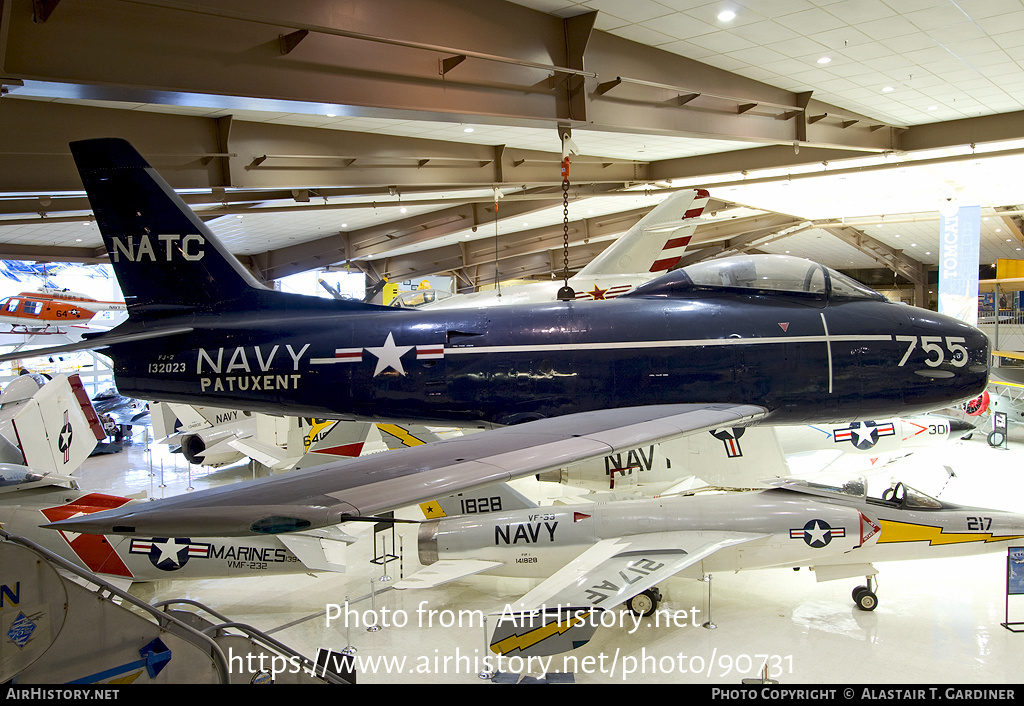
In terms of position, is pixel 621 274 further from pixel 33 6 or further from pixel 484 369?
pixel 33 6

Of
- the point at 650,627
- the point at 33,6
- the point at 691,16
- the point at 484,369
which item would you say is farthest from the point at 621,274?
the point at 33,6

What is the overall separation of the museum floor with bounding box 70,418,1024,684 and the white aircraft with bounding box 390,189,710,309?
13.4ft

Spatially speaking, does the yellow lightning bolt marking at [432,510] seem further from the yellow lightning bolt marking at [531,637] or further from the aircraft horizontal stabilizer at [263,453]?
the aircraft horizontal stabilizer at [263,453]

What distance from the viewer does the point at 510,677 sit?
5539 mm

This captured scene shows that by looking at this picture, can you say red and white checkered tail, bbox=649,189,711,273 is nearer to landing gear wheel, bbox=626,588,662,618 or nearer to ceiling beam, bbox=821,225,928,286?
landing gear wheel, bbox=626,588,662,618

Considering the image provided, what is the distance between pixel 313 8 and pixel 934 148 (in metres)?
10.1

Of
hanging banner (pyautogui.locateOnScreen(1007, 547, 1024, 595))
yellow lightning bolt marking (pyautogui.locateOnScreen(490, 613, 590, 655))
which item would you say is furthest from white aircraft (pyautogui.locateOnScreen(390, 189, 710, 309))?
hanging banner (pyautogui.locateOnScreen(1007, 547, 1024, 595))

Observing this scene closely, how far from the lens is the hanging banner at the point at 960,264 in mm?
11305

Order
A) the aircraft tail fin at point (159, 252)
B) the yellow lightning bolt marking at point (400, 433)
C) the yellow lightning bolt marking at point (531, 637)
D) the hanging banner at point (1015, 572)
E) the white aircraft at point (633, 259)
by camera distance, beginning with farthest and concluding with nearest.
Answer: the white aircraft at point (633, 259)
the yellow lightning bolt marking at point (400, 433)
the hanging banner at point (1015, 572)
the yellow lightning bolt marking at point (531, 637)
the aircraft tail fin at point (159, 252)

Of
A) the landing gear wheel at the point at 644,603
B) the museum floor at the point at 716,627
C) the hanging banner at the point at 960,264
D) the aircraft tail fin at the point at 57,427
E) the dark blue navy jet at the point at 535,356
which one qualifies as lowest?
the museum floor at the point at 716,627

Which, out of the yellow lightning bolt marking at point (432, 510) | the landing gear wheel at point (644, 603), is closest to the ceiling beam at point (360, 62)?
the yellow lightning bolt marking at point (432, 510)

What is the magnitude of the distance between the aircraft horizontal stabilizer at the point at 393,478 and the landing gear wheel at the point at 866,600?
4695mm

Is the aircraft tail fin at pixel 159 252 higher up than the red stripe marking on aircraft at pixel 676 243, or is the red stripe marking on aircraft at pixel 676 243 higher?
the red stripe marking on aircraft at pixel 676 243

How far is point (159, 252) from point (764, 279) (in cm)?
508
